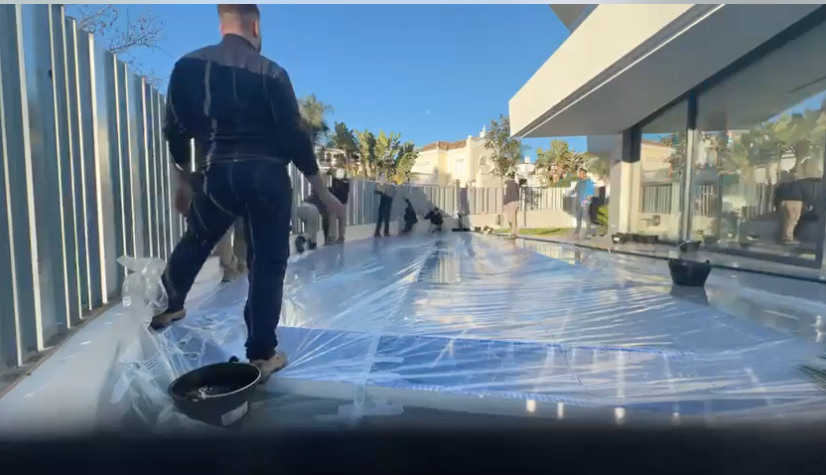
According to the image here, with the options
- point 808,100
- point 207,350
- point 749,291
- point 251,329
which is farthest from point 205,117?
point 808,100

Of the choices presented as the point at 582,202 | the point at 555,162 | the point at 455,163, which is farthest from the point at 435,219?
the point at 455,163

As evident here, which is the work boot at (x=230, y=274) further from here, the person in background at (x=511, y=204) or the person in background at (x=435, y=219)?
the person in background at (x=435, y=219)

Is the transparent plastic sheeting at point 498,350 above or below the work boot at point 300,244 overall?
below

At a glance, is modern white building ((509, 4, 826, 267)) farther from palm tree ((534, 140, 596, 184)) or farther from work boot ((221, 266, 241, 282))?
work boot ((221, 266, 241, 282))

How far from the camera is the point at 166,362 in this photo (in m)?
1.61

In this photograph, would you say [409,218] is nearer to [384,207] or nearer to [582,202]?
[384,207]

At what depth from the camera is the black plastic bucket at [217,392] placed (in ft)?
4.09

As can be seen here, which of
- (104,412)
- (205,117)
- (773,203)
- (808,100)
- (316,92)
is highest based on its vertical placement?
(808,100)

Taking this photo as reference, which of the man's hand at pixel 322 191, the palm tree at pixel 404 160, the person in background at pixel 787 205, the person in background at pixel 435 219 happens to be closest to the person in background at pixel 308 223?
the man's hand at pixel 322 191

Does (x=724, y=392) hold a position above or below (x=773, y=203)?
below

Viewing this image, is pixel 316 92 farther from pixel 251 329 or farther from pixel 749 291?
pixel 749 291

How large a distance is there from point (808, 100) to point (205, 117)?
4.95 metres

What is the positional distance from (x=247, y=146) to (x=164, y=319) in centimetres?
99

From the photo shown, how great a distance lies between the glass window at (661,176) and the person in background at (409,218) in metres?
3.75
